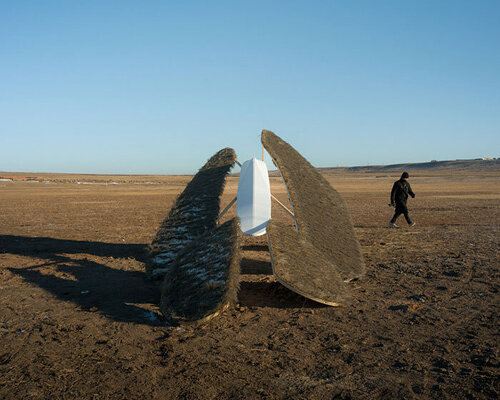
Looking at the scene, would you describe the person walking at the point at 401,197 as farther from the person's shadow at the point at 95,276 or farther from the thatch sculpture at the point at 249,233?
the person's shadow at the point at 95,276

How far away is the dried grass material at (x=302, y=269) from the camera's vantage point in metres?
5.48

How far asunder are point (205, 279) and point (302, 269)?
1.40m

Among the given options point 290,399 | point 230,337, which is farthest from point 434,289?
point 290,399

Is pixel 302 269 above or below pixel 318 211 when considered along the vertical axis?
below

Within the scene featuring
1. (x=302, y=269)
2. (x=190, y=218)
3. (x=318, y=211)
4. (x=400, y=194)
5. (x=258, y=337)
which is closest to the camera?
(x=258, y=337)

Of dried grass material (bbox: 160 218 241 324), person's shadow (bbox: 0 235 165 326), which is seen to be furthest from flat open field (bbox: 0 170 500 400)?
dried grass material (bbox: 160 218 241 324)

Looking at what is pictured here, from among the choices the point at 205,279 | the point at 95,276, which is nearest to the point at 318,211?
the point at 205,279

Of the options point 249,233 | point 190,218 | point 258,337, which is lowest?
point 258,337

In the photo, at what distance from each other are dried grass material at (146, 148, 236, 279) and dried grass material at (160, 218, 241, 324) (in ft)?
4.77

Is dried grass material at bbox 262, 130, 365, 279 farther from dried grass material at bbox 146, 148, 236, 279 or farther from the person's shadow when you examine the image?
the person's shadow

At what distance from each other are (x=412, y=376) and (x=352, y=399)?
746mm

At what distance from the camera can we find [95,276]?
757 cm

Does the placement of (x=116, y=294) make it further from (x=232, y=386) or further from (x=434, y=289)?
(x=434, y=289)

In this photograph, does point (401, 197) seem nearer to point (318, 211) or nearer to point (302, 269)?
point (318, 211)
